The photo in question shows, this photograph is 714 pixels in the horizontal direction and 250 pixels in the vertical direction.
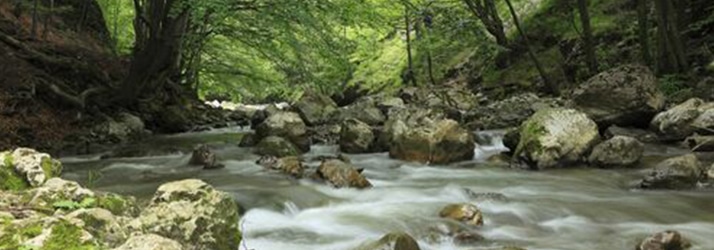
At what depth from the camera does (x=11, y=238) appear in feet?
10.8

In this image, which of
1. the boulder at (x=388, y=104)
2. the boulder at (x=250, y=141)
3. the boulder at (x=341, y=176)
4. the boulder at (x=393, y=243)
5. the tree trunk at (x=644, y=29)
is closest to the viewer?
the boulder at (x=393, y=243)

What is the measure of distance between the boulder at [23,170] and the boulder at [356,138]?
7.45 m

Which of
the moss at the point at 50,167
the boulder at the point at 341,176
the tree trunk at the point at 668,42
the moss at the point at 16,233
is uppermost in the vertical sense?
the tree trunk at the point at 668,42

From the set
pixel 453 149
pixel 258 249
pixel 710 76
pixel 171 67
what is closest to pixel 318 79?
pixel 171 67

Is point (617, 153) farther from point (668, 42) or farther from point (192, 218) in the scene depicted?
point (192, 218)

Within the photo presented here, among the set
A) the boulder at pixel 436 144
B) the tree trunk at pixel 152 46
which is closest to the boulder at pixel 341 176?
the boulder at pixel 436 144

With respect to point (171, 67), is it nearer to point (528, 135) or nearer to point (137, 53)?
point (137, 53)

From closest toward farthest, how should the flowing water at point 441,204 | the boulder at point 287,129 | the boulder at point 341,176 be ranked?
the flowing water at point 441,204 < the boulder at point 341,176 < the boulder at point 287,129

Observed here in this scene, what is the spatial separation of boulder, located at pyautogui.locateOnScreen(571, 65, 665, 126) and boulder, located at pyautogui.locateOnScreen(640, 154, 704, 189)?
351 cm

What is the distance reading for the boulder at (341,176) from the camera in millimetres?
Result: 8336

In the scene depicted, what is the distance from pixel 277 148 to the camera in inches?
458

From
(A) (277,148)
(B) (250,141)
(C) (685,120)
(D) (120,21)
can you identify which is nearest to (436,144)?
(A) (277,148)

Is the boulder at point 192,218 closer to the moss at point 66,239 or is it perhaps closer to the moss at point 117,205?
the moss at point 117,205

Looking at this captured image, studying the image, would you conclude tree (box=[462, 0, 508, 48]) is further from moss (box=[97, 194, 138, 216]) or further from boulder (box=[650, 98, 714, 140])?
moss (box=[97, 194, 138, 216])
